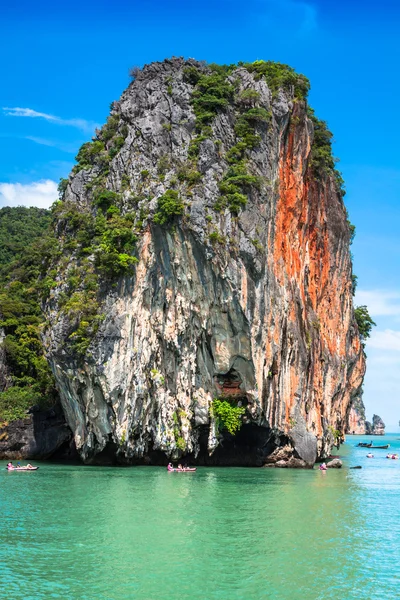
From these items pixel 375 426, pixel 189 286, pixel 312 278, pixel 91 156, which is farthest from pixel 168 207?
pixel 375 426

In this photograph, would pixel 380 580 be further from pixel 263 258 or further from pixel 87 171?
pixel 87 171

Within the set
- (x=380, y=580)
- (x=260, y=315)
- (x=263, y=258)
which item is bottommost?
(x=380, y=580)

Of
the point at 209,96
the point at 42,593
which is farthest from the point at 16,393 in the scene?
the point at 42,593

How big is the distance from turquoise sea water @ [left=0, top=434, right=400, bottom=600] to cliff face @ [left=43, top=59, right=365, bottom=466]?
5359 millimetres

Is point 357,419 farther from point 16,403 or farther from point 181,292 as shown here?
point 181,292

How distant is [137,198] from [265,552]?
22.6m

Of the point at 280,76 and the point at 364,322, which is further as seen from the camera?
the point at 364,322

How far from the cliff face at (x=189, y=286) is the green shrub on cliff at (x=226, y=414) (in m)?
0.27

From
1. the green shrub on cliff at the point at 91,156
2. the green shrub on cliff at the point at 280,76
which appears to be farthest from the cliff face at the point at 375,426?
the green shrub on cliff at the point at 91,156

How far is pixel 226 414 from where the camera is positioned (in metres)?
33.9

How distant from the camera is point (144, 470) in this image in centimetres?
3253

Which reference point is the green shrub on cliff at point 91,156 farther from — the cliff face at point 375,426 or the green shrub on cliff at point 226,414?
the cliff face at point 375,426

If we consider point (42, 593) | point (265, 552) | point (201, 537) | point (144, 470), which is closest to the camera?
point (42, 593)

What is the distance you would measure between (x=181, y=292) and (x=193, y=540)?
60.0 ft
